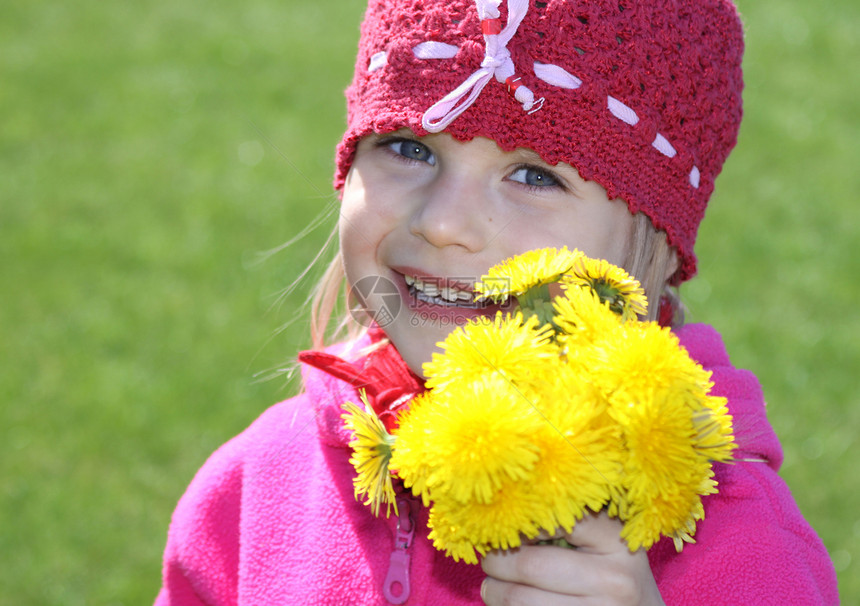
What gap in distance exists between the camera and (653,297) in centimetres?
170

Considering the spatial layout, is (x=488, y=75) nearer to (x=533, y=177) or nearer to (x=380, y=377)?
(x=533, y=177)

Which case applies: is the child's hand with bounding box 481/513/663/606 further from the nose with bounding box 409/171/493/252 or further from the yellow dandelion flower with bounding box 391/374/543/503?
the nose with bounding box 409/171/493/252

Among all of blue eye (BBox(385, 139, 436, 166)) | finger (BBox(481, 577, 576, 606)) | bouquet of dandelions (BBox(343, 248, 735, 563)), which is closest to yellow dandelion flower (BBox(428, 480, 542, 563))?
bouquet of dandelions (BBox(343, 248, 735, 563))

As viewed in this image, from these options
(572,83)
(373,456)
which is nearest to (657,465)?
(373,456)

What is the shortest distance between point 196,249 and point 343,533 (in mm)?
3312

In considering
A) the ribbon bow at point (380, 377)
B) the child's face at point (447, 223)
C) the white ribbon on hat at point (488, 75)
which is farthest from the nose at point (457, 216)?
the ribbon bow at point (380, 377)

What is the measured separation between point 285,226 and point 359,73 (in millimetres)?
3206

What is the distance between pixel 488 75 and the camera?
148cm

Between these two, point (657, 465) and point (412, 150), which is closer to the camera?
point (657, 465)

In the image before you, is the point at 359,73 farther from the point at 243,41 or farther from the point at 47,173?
the point at 243,41

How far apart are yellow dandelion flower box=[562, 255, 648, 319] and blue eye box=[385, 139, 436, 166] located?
0.58 m

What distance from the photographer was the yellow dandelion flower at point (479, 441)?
89 centimetres

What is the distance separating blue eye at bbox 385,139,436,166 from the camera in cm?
161

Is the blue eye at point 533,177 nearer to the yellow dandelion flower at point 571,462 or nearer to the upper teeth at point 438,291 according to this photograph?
the upper teeth at point 438,291
